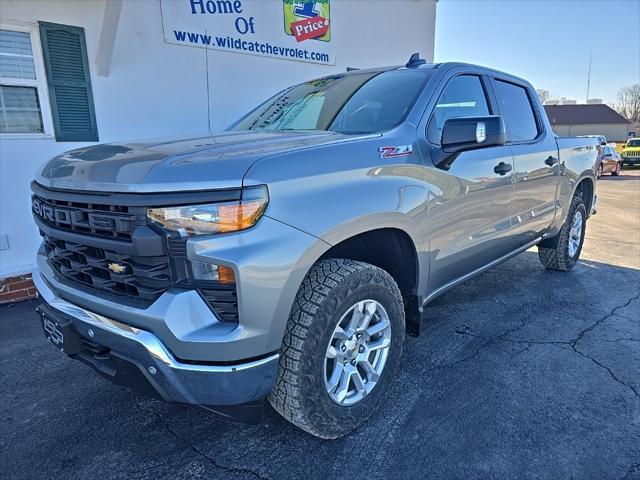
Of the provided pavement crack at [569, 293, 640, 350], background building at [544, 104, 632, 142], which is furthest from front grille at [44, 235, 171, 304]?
background building at [544, 104, 632, 142]

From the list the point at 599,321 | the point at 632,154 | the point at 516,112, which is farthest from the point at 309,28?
the point at 632,154

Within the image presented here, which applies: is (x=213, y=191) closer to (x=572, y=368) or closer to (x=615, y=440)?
(x=615, y=440)

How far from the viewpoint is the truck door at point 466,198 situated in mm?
2684

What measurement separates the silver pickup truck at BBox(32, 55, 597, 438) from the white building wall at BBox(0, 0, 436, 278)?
1.50 m

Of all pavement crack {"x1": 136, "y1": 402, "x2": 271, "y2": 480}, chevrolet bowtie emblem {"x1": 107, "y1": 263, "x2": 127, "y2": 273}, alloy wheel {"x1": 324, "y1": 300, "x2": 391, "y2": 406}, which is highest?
chevrolet bowtie emblem {"x1": 107, "y1": 263, "x2": 127, "y2": 273}

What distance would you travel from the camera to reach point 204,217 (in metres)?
1.70

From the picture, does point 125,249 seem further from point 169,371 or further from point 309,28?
point 309,28

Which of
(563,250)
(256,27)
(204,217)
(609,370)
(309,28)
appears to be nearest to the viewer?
(204,217)

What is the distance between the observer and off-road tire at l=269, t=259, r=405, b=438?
1958mm

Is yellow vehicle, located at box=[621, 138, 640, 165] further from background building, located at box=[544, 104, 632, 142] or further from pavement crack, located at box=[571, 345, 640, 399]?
pavement crack, located at box=[571, 345, 640, 399]

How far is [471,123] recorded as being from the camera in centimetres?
254

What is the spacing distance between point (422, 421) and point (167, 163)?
190 cm

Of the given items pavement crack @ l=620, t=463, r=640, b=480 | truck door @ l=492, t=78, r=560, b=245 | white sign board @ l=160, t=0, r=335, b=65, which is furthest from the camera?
white sign board @ l=160, t=0, r=335, b=65

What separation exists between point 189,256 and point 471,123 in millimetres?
1767
